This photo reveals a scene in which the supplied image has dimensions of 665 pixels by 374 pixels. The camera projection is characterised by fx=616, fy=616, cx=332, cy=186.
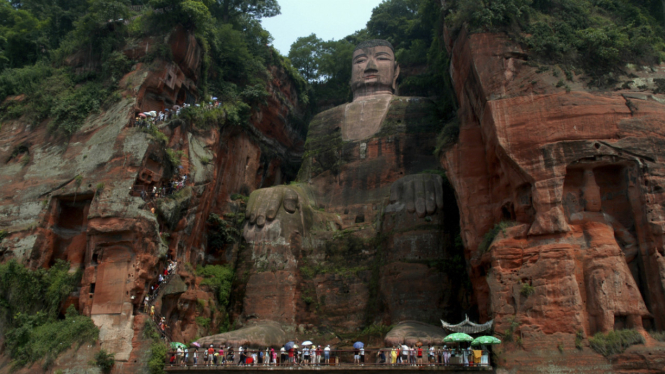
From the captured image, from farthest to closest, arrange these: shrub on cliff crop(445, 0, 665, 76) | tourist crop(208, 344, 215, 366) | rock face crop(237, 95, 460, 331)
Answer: rock face crop(237, 95, 460, 331)
shrub on cliff crop(445, 0, 665, 76)
tourist crop(208, 344, 215, 366)

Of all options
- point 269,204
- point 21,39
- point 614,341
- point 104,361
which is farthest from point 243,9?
point 614,341

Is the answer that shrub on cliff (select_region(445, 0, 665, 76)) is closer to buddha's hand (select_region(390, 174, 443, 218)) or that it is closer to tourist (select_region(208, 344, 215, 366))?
buddha's hand (select_region(390, 174, 443, 218))

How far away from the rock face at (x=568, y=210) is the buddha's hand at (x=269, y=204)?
8.44 metres

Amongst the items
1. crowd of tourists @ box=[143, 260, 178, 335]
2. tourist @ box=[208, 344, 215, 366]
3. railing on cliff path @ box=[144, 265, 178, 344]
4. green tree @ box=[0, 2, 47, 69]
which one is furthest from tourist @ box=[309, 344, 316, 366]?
green tree @ box=[0, 2, 47, 69]

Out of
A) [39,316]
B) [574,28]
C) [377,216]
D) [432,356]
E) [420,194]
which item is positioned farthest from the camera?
[377,216]

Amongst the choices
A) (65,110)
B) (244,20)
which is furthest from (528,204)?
(244,20)

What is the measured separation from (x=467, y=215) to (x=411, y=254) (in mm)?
2665

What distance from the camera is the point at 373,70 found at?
32406mm

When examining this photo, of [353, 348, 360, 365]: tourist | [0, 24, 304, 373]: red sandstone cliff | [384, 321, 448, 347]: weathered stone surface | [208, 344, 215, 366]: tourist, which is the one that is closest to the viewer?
Result: [353, 348, 360, 365]: tourist

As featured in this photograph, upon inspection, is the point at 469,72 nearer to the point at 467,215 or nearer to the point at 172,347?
the point at 467,215

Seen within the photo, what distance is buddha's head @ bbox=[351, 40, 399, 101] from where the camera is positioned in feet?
106

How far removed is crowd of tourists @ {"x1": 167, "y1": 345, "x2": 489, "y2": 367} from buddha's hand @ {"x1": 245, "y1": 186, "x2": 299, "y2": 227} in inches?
262

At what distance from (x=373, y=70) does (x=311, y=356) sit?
59.5ft

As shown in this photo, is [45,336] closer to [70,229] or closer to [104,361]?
[104,361]
